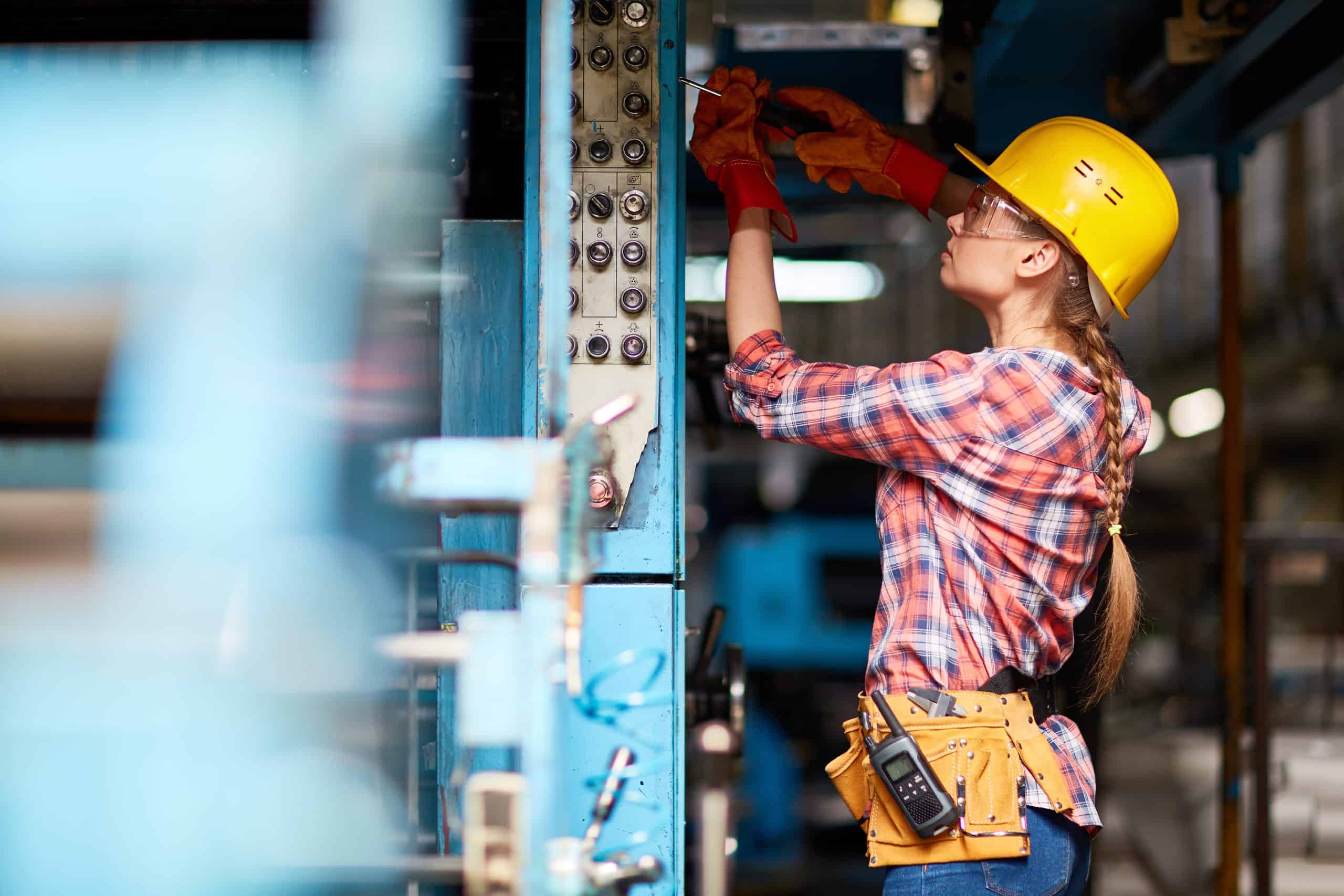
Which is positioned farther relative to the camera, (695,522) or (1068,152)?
(695,522)

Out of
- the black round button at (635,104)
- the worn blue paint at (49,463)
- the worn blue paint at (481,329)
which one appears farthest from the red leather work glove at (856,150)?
the worn blue paint at (49,463)

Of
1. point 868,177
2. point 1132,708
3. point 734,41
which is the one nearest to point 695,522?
point 1132,708

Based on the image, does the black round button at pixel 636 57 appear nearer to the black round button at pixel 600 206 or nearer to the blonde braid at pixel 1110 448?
the black round button at pixel 600 206

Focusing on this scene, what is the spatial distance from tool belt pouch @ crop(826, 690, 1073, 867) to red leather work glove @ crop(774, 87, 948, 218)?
102 centimetres

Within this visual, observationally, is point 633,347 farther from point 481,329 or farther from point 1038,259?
point 1038,259

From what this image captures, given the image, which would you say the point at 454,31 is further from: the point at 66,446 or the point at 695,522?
the point at 695,522

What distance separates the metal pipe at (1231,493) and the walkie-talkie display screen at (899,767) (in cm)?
208

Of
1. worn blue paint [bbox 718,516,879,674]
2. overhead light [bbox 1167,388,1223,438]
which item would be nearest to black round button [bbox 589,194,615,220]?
worn blue paint [bbox 718,516,879,674]

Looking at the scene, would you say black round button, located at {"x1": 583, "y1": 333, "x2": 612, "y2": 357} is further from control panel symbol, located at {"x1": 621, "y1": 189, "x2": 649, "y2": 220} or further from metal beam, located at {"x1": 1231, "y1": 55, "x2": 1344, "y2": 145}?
metal beam, located at {"x1": 1231, "y1": 55, "x2": 1344, "y2": 145}

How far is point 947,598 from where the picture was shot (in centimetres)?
197

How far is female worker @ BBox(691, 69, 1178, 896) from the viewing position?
1.91 metres

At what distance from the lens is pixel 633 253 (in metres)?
2.19

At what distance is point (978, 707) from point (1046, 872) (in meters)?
0.32

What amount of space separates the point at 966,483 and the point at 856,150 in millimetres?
745
